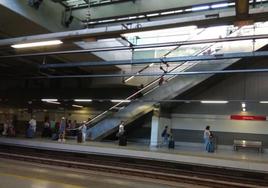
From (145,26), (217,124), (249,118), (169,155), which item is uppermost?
(145,26)

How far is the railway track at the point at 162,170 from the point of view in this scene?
10645 millimetres

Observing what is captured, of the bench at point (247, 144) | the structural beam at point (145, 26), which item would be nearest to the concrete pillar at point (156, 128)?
the bench at point (247, 144)

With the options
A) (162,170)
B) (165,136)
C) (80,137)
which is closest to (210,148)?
(165,136)

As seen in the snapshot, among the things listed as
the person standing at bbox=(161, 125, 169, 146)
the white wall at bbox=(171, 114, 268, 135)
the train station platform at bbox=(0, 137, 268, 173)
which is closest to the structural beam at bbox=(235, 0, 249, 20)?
the train station platform at bbox=(0, 137, 268, 173)

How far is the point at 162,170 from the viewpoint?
1241 cm

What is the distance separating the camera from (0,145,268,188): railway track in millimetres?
10645

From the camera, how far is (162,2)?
12078mm

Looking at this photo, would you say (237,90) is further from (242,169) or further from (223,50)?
(242,169)

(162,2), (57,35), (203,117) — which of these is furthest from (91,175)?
(203,117)

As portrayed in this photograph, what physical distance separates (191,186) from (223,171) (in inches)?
109

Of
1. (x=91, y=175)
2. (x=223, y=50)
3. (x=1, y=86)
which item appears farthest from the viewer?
(x=1, y=86)

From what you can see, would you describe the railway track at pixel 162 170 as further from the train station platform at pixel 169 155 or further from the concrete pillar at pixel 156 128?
the concrete pillar at pixel 156 128

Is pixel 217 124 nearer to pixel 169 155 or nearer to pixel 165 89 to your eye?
pixel 165 89

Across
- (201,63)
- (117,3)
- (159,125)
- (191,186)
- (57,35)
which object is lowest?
(191,186)
